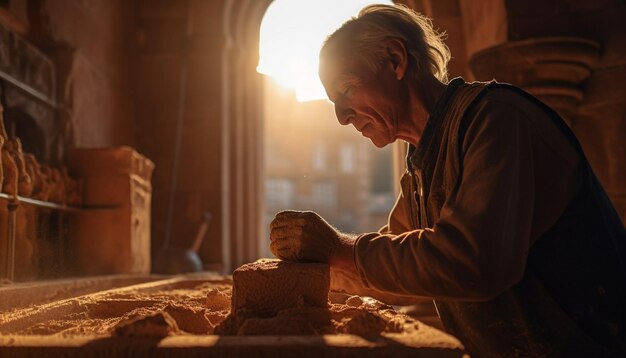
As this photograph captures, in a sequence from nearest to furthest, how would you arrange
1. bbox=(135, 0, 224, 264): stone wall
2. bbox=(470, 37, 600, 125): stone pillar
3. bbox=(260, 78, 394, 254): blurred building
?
bbox=(470, 37, 600, 125): stone pillar < bbox=(135, 0, 224, 264): stone wall < bbox=(260, 78, 394, 254): blurred building

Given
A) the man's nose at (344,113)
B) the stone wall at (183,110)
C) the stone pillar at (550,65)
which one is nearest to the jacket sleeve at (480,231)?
the man's nose at (344,113)

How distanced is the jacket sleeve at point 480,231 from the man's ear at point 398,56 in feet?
1.03

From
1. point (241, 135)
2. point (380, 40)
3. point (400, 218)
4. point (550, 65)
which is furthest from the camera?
point (241, 135)

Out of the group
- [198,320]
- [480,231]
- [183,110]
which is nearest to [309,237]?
[198,320]

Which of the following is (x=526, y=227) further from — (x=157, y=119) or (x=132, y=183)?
(x=157, y=119)

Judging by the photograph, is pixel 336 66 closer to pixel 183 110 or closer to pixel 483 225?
pixel 483 225

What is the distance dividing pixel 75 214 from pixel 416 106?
11.4 feet

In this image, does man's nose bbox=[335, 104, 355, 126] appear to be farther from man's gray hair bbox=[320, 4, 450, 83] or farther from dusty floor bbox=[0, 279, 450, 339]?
dusty floor bbox=[0, 279, 450, 339]

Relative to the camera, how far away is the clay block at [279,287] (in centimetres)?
148

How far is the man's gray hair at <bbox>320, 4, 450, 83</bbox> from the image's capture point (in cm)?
166

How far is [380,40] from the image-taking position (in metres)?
1.65

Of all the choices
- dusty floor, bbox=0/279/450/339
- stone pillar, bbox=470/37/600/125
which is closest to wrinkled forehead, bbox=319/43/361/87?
dusty floor, bbox=0/279/450/339

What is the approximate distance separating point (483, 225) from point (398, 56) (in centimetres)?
62

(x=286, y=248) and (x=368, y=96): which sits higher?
(x=368, y=96)
